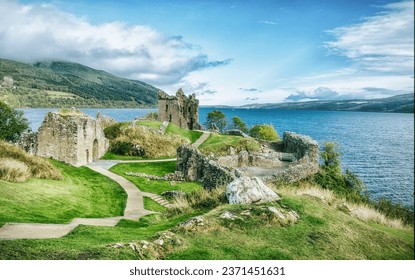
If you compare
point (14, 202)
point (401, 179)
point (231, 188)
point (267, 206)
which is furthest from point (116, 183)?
point (401, 179)

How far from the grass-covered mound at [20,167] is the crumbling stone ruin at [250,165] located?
7.40 metres

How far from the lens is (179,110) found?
55.6m

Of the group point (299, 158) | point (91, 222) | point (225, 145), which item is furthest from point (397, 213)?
point (225, 145)

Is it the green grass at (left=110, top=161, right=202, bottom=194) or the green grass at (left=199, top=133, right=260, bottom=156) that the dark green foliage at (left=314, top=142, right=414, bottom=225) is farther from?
the green grass at (left=110, top=161, right=202, bottom=194)

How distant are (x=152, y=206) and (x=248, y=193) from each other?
8.36 meters

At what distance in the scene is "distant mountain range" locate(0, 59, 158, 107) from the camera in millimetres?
14742

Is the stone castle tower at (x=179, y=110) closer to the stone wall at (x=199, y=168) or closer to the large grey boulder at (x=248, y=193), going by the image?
the stone wall at (x=199, y=168)

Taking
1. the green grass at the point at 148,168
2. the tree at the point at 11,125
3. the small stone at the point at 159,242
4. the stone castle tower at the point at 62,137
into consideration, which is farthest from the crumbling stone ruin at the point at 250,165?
the tree at the point at 11,125

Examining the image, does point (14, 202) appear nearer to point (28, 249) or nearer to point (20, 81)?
point (28, 249)

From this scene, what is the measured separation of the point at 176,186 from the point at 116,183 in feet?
11.0

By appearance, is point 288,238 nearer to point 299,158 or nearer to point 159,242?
point 159,242

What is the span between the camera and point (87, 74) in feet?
52.3

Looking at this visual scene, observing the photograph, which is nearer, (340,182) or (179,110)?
(340,182)

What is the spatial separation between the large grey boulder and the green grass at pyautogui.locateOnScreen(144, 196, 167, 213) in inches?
269
